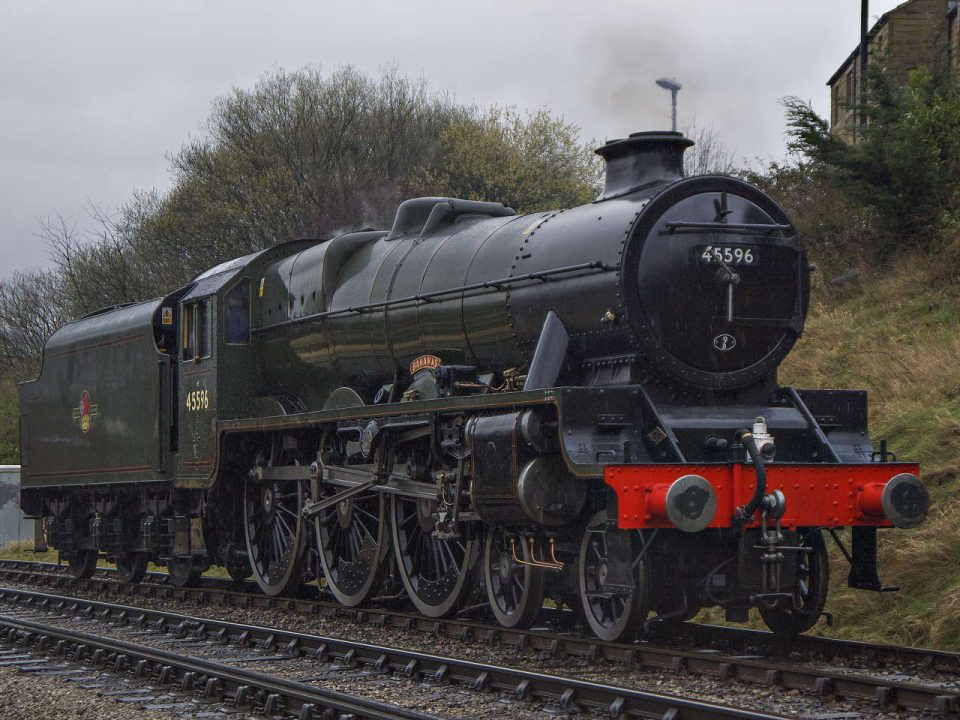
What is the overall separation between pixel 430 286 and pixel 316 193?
987 inches

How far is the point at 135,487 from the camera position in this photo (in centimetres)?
1427

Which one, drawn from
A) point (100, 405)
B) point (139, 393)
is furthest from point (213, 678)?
point (100, 405)

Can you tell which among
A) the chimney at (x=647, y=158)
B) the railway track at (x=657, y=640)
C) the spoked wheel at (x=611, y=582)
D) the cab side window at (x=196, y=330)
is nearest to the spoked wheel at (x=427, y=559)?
the railway track at (x=657, y=640)

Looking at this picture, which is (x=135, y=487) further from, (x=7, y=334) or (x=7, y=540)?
(x=7, y=334)

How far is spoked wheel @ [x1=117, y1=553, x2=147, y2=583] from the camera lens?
583 inches

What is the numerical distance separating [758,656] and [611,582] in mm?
1108

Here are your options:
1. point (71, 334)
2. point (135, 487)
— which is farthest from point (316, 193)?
point (135, 487)

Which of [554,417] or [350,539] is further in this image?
[350,539]

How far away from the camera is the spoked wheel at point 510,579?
880 cm

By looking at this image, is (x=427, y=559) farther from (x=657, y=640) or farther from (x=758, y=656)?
(x=758, y=656)

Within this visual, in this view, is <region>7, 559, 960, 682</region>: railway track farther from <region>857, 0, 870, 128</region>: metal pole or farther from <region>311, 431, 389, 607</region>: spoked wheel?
<region>857, 0, 870, 128</region>: metal pole

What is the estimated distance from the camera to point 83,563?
1595 cm

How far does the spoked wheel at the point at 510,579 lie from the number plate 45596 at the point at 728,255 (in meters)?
2.28

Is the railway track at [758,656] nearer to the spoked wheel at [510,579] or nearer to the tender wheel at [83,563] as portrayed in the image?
the spoked wheel at [510,579]
